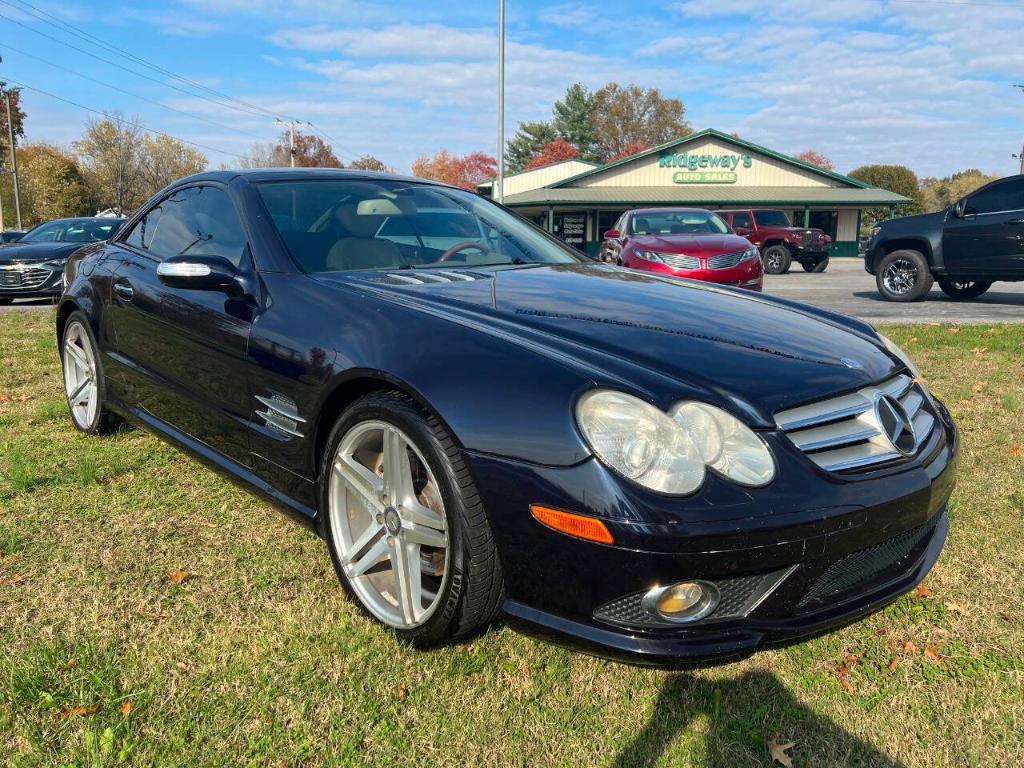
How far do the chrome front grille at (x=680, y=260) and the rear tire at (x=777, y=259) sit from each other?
12718 millimetres

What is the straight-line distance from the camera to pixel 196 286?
2830 millimetres

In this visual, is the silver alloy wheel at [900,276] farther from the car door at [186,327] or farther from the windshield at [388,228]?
the car door at [186,327]

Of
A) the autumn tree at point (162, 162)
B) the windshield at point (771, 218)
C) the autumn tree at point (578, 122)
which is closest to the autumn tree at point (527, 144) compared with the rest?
the autumn tree at point (578, 122)

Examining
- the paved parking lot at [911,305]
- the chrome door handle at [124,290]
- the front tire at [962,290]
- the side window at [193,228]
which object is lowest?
the paved parking lot at [911,305]

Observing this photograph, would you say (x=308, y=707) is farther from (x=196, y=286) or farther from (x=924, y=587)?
(x=924, y=587)

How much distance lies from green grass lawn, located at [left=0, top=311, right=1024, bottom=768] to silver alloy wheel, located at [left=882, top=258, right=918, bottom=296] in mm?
9870

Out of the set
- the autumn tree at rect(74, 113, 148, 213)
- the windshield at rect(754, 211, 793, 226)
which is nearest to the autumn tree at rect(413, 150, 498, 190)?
the autumn tree at rect(74, 113, 148, 213)

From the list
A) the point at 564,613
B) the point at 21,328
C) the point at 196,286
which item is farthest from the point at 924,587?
the point at 21,328

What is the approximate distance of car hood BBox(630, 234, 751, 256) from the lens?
1012cm

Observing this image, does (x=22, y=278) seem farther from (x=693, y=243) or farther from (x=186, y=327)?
(x=186, y=327)

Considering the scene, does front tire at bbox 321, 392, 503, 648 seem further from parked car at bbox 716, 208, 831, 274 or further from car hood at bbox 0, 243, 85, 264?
parked car at bbox 716, 208, 831, 274

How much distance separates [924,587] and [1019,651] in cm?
41

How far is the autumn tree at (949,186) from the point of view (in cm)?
8006

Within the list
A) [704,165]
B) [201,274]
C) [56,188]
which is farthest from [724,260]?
[56,188]
